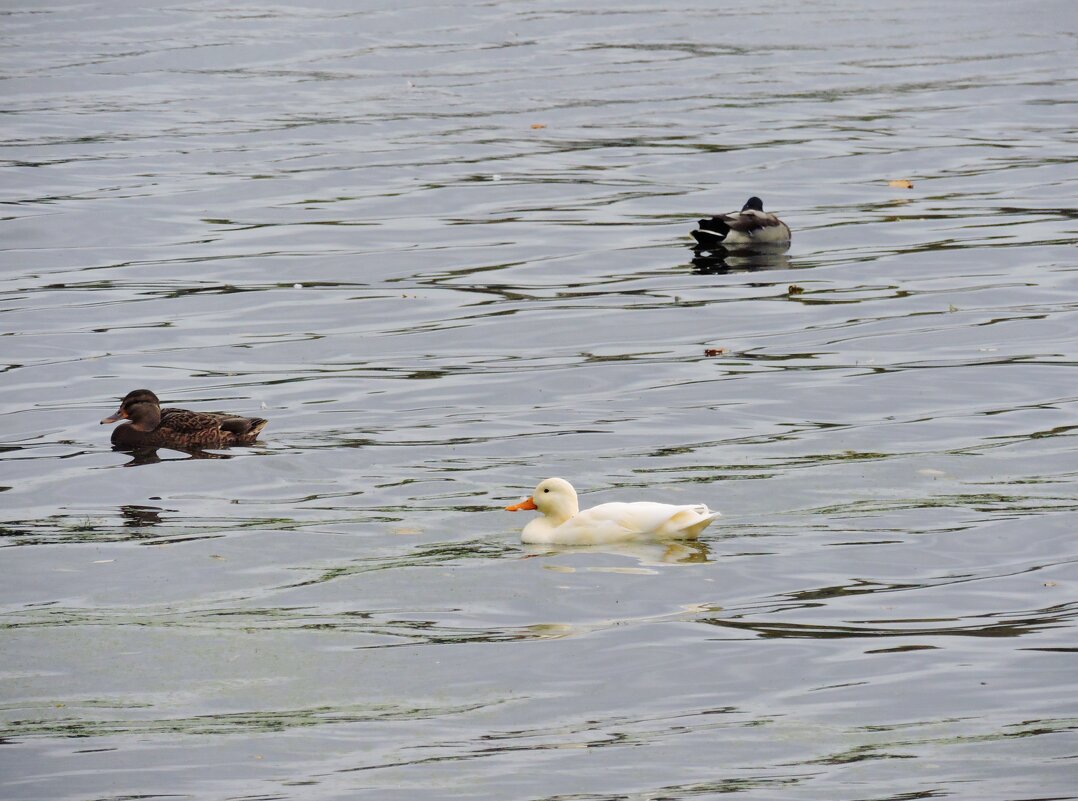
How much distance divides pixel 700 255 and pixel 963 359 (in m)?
5.18

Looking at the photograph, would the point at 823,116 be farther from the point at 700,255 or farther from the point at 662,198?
the point at 700,255

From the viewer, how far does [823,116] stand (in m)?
27.5

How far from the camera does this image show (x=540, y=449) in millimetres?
11852

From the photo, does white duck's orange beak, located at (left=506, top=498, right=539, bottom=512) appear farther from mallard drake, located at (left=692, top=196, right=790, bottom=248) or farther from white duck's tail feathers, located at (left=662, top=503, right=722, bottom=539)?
mallard drake, located at (left=692, top=196, right=790, bottom=248)

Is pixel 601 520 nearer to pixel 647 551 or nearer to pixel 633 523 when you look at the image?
pixel 633 523

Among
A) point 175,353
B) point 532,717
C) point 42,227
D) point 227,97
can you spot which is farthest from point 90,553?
point 227,97

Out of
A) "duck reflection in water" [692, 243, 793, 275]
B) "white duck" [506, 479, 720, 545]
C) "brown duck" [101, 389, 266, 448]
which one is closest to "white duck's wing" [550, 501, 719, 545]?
"white duck" [506, 479, 720, 545]

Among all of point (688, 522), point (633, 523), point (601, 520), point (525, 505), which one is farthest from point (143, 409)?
point (688, 522)

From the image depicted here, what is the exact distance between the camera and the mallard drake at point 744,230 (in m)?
18.6

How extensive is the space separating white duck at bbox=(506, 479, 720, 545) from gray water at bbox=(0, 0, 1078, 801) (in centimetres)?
14

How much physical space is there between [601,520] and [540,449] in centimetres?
213

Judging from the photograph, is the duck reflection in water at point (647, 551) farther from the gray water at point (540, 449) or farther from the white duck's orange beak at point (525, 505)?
the white duck's orange beak at point (525, 505)

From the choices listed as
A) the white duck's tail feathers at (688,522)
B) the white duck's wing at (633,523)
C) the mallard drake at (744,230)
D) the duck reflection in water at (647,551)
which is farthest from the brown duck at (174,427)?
the mallard drake at (744,230)

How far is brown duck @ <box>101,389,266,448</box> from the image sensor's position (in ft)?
40.4
